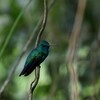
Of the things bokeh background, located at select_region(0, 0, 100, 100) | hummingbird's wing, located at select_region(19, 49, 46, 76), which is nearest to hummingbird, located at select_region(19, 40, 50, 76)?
hummingbird's wing, located at select_region(19, 49, 46, 76)

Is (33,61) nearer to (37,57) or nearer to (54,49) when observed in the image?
(37,57)

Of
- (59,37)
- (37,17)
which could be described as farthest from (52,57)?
(37,17)

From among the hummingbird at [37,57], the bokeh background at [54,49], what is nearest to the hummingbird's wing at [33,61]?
the hummingbird at [37,57]

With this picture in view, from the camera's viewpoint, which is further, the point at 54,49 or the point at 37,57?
the point at 54,49

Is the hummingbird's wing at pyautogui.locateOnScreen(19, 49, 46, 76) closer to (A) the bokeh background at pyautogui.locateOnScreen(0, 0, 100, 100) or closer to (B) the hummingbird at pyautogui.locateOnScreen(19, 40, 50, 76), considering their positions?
(B) the hummingbird at pyautogui.locateOnScreen(19, 40, 50, 76)

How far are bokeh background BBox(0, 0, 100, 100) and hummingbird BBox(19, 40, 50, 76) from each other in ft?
4.11

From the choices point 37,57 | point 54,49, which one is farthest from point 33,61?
point 54,49

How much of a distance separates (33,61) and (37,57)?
0.5 inches

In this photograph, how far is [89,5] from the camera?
2.60 m

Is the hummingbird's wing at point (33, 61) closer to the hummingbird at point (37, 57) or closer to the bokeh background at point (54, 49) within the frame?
the hummingbird at point (37, 57)

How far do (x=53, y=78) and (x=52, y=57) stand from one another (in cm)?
12

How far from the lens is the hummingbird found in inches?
39.1

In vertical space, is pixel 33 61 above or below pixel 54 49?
below

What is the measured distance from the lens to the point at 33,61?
1.01 metres
